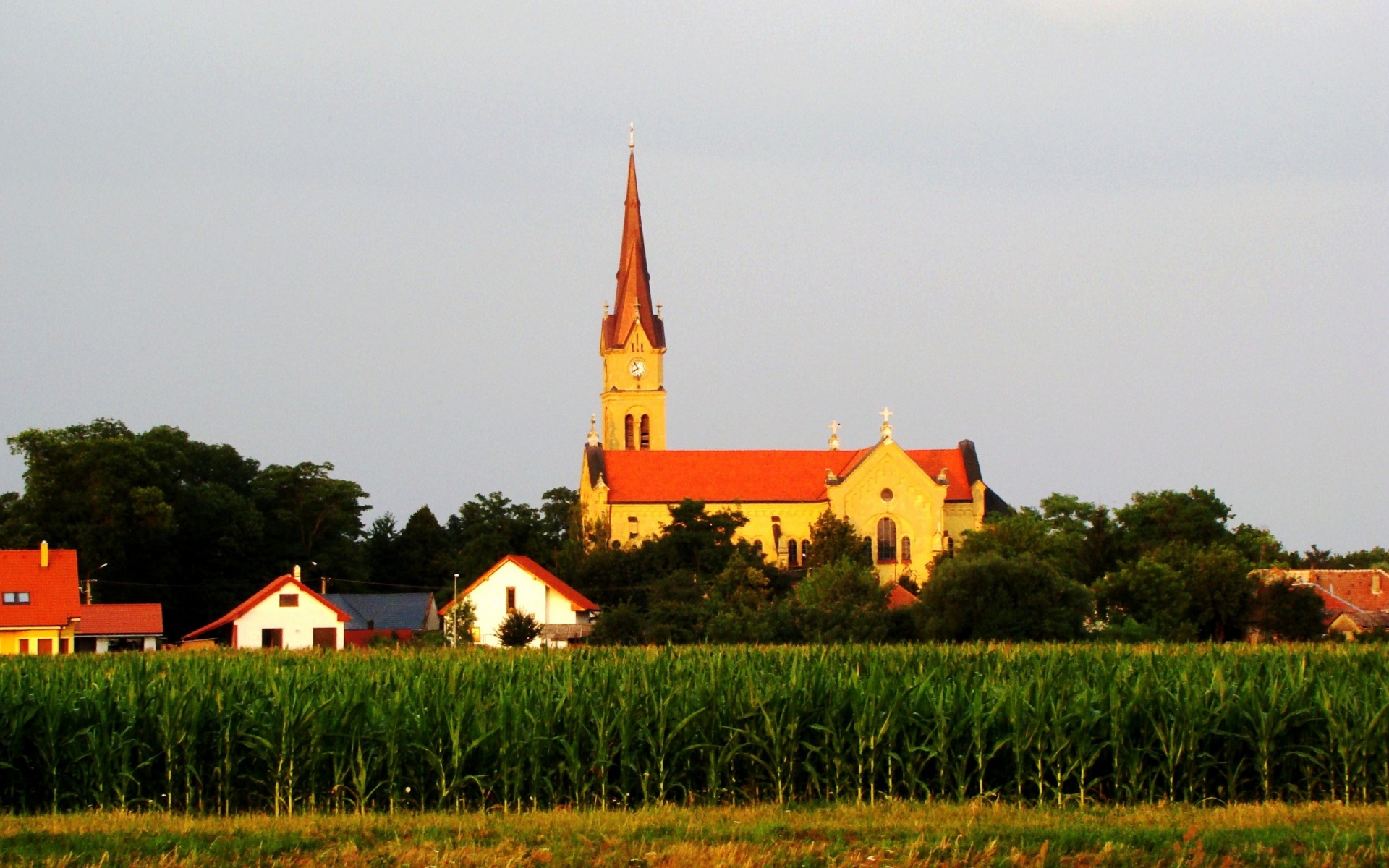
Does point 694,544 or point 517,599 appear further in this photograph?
point 694,544

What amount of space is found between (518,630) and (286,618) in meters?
11.5

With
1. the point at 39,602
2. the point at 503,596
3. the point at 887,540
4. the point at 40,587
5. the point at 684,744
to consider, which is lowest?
the point at 684,744

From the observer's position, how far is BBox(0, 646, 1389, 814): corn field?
19.5 metres

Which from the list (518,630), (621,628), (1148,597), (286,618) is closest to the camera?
(621,628)

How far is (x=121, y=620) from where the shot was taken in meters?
68.9

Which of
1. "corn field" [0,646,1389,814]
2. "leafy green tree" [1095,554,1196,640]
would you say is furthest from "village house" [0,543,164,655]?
"corn field" [0,646,1389,814]

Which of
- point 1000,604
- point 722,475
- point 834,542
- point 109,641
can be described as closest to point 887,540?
point 834,542

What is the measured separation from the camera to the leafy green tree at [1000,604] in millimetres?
53375

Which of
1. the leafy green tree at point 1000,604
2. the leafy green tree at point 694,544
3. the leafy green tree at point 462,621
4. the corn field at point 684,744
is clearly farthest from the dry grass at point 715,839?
the leafy green tree at point 694,544

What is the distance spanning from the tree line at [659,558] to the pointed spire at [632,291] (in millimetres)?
14603

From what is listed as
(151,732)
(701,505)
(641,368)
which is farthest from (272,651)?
(641,368)

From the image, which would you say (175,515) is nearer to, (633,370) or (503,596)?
(503,596)

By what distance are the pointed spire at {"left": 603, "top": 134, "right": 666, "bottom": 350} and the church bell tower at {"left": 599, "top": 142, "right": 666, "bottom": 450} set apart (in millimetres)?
51

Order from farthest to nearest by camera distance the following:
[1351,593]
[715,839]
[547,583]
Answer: [1351,593] → [547,583] → [715,839]
